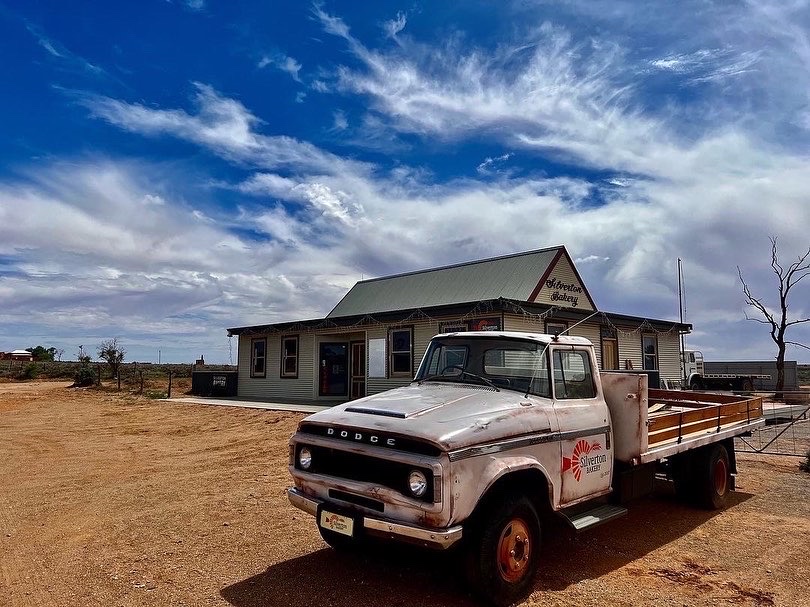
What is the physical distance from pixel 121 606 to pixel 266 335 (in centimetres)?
2017

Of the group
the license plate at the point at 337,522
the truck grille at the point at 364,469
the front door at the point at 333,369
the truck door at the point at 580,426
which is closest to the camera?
the truck grille at the point at 364,469

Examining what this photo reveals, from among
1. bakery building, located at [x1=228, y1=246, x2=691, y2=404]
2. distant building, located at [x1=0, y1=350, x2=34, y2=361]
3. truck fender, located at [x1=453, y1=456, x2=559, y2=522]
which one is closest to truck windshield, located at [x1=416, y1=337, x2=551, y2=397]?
truck fender, located at [x1=453, y1=456, x2=559, y2=522]

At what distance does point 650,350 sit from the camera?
2250 cm

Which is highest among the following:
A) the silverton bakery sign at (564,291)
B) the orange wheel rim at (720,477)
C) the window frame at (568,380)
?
the silverton bakery sign at (564,291)

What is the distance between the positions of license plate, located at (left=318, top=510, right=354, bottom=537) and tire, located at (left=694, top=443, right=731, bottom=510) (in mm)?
4906

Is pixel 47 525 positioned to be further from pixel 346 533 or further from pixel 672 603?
pixel 672 603

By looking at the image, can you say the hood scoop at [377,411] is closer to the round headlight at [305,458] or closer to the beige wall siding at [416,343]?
the round headlight at [305,458]

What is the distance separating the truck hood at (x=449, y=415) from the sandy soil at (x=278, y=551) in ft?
4.13

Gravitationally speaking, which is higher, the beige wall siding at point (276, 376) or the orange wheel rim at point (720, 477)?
the beige wall siding at point (276, 376)

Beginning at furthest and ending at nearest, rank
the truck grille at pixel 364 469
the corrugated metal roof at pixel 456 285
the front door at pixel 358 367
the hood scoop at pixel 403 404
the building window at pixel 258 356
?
1. the building window at pixel 258 356
2. the front door at pixel 358 367
3. the corrugated metal roof at pixel 456 285
4. the hood scoop at pixel 403 404
5. the truck grille at pixel 364 469

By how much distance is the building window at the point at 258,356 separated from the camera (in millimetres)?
24266

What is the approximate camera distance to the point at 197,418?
57.5ft

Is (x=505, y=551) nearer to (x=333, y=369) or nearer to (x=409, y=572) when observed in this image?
(x=409, y=572)

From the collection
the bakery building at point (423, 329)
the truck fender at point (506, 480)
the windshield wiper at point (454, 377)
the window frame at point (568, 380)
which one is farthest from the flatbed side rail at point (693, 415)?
the bakery building at point (423, 329)
